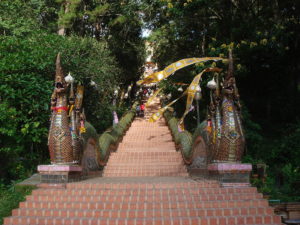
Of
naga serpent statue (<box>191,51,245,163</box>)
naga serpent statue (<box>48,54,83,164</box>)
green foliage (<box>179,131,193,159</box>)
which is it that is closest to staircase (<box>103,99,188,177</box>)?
green foliage (<box>179,131,193,159</box>)

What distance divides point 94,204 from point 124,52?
17.5 m

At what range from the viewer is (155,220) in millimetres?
6039

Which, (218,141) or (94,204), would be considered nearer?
(94,204)

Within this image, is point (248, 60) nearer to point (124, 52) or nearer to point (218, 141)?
point (218, 141)

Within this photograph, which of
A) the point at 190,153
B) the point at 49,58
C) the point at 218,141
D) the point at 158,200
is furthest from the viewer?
the point at 49,58

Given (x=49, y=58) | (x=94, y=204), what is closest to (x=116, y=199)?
(x=94, y=204)

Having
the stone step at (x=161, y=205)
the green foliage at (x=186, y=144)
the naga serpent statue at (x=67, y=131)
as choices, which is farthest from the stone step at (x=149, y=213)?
the green foliage at (x=186, y=144)

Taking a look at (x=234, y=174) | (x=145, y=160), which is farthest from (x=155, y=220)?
(x=145, y=160)

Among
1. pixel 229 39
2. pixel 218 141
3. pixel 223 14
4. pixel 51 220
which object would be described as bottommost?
pixel 51 220

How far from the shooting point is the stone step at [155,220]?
603 cm

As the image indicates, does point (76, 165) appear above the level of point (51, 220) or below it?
above

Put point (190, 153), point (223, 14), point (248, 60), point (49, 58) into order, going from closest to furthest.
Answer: point (190, 153)
point (49, 58)
point (248, 60)
point (223, 14)

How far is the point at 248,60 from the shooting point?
13.3m

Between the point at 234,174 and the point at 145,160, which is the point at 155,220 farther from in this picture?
the point at 145,160
